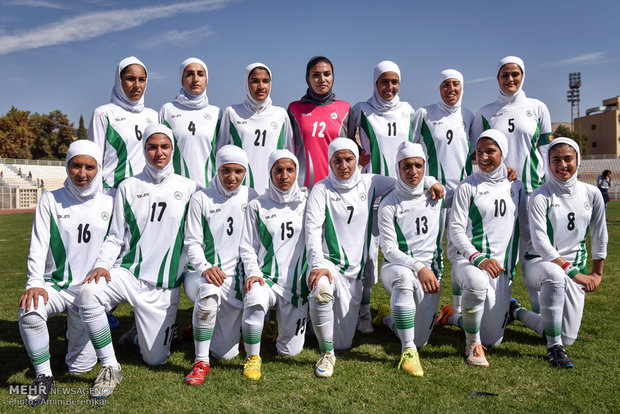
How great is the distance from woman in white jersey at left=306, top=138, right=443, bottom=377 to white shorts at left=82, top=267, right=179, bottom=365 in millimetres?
1489

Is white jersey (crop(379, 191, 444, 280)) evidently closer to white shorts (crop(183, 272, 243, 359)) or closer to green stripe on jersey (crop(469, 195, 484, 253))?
green stripe on jersey (crop(469, 195, 484, 253))

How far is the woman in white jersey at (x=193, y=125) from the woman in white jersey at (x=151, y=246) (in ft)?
1.92

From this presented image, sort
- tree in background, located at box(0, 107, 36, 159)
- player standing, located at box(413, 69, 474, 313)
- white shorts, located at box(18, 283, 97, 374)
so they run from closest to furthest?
white shorts, located at box(18, 283, 97, 374)
player standing, located at box(413, 69, 474, 313)
tree in background, located at box(0, 107, 36, 159)

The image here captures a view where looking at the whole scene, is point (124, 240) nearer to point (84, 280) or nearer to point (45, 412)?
point (84, 280)

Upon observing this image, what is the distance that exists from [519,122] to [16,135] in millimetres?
67428

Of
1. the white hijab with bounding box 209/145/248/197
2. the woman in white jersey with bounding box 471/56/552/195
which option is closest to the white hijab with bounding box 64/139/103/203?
the white hijab with bounding box 209/145/248/197

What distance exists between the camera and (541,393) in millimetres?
3777

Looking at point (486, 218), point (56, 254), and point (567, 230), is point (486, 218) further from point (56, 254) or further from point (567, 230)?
point (56, 254)

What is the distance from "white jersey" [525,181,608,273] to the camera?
482 cm

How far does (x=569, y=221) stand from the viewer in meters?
4.85

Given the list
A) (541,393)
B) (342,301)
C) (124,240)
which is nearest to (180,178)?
(124,240)

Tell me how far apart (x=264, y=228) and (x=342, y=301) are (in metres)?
1.08

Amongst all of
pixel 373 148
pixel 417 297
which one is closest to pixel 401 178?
pixel 373 148

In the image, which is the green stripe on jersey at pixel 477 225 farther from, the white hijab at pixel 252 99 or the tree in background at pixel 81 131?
the tree in background at pixel 81 131
